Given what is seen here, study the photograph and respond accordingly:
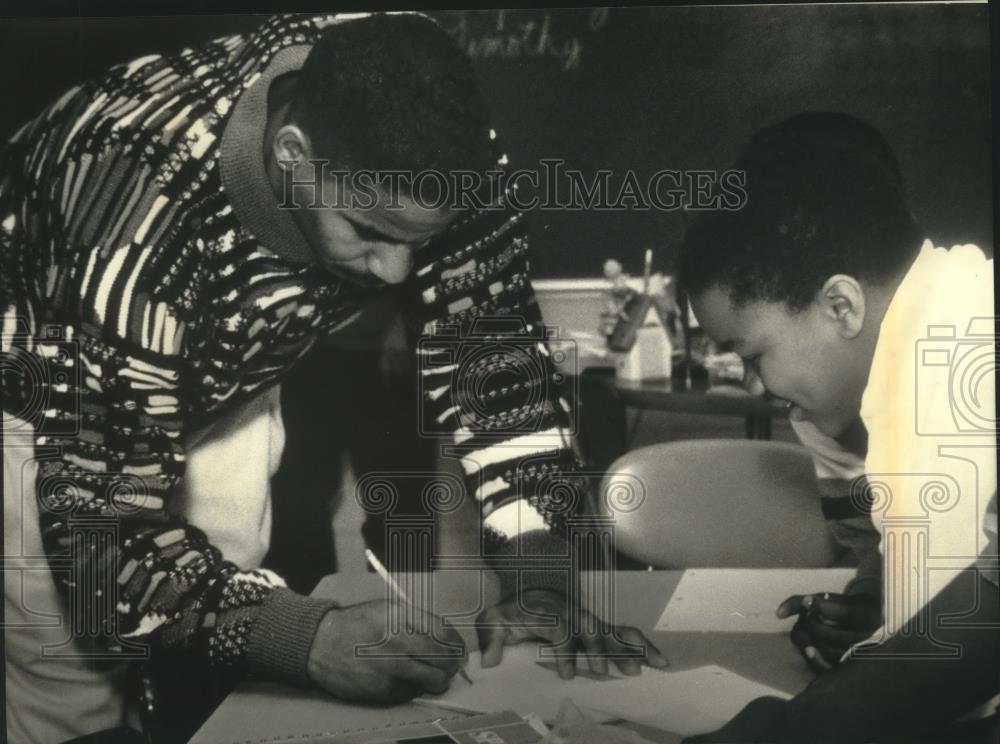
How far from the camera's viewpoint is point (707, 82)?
85.7 inches

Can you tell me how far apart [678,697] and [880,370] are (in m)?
0.73

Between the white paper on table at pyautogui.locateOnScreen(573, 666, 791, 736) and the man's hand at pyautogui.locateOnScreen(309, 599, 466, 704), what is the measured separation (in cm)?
28

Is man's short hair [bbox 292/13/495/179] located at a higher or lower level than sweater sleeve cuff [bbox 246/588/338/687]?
higher

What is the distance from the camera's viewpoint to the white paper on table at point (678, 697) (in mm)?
2127

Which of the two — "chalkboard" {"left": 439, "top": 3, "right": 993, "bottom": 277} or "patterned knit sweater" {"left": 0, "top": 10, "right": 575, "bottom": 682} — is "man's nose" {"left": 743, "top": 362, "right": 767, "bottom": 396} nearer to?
"chalkboard" {"left": 439, "top": 3, "right": 993, "bottom": 277}

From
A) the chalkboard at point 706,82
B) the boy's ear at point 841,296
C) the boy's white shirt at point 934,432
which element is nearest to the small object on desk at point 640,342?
the chalkboard at point 706,82

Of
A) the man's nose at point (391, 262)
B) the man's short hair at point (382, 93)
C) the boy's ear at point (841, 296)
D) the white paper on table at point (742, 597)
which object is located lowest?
the white paper on table at point (742, 597)

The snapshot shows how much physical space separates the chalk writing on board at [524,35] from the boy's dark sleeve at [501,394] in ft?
0.94

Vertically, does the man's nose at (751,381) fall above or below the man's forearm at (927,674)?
above

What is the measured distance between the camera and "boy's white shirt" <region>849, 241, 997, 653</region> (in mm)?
2172

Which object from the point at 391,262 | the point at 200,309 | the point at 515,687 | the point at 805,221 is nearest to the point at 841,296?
the point at 805,221

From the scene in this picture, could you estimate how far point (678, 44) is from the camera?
2.18 m

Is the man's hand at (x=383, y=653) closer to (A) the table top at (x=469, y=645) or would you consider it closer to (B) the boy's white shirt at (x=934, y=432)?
(A) the table top at (x=469, y=645)

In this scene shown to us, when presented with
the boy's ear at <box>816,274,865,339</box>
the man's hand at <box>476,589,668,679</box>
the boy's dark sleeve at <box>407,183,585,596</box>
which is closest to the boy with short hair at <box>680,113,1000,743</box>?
the boy's ear at <box>816,274,865,339</box>
